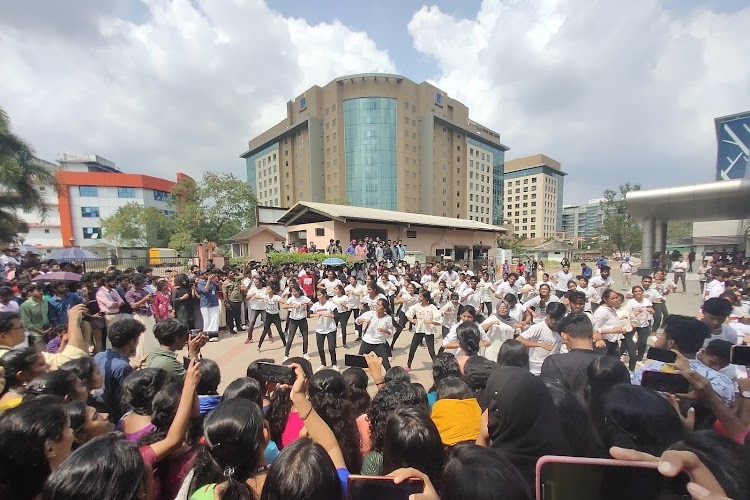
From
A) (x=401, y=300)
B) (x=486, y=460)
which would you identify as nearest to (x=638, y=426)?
(x=486, y=460)

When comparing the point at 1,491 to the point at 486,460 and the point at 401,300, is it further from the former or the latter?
the point at 401,300

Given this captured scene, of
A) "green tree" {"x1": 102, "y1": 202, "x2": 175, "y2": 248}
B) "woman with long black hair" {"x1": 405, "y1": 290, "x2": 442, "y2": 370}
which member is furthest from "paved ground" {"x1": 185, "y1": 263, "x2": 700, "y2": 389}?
"green tree" {"x1": 102, "y1": 202, "x2": 175, "y2": 248}

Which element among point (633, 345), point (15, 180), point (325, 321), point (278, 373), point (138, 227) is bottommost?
point (633, 345)

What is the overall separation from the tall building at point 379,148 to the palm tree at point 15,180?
1360 inches

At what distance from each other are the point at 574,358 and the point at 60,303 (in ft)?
24.1

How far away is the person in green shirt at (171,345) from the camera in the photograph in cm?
278

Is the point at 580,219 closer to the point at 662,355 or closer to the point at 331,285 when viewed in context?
the point at 331,285

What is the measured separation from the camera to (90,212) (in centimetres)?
4738

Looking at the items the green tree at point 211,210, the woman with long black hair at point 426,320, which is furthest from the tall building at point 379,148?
the woman with long black hair at point 426,320

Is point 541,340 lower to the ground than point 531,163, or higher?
lower

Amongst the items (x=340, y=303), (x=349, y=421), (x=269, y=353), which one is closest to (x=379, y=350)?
(x=340, y=303)

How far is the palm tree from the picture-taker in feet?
50.5

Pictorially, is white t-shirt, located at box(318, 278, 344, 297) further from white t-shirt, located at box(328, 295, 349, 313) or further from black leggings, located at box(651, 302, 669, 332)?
black leggings, located at box(651, 302, 669, 332)

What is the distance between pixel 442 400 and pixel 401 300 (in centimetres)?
495
